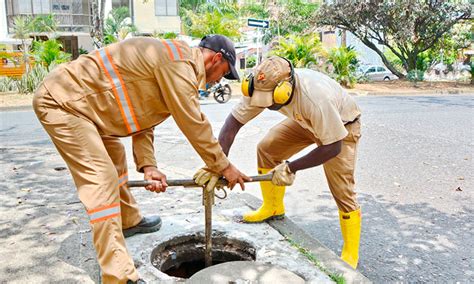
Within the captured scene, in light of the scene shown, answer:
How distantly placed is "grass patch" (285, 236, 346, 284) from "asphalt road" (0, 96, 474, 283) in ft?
1.93

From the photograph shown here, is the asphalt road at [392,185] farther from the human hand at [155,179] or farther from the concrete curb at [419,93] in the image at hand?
the concrete curb at [419,93]

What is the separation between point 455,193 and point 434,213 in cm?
83

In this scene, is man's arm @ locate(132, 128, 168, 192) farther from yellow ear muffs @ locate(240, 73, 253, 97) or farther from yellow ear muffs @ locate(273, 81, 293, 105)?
yellow ear muffs @ locate(273, 81, 293, 105)

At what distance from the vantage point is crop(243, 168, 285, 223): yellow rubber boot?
3969mm

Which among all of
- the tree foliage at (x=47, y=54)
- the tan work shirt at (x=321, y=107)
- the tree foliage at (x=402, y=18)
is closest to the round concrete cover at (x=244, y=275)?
the tan work shirt at (x=321, y=107)

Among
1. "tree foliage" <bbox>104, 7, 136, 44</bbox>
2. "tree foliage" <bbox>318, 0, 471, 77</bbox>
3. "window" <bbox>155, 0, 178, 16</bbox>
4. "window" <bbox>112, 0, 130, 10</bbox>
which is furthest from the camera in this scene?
"window" <bbox>112, 0, 130, 10</bbox>

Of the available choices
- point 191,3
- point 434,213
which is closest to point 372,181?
point 434,213

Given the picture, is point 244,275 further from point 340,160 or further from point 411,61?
point 411,61

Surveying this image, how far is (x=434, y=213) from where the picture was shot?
4.88 m

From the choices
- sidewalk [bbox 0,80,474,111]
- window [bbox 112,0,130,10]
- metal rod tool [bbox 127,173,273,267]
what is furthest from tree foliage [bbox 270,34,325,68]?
window [bbox 112,0,130,10]

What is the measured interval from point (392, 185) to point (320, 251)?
2.83m

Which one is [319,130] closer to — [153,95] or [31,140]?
[153,95]

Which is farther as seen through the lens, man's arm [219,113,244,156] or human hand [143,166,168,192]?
man's arm [219,113,244,156]

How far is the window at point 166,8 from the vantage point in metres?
34.3
